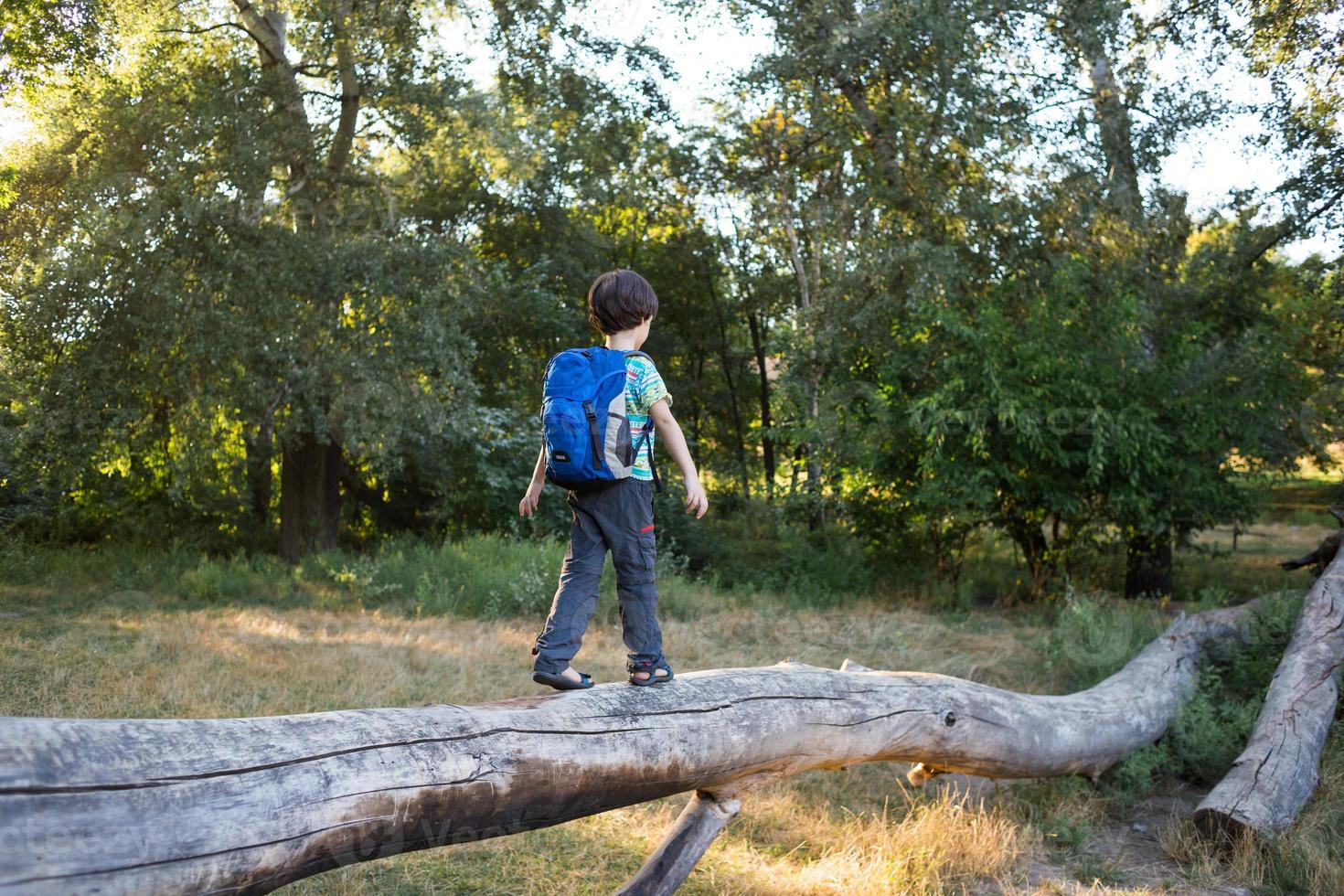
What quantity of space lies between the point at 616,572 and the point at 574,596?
0.19 metres

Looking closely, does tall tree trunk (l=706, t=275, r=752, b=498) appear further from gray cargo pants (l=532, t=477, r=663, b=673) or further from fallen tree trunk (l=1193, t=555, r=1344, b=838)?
gray cargo pants (l=532, t=477, r=663, b=673)

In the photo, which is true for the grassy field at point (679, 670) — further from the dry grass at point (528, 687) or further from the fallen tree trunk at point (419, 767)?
the fallen tree trunk at point (419, 767)

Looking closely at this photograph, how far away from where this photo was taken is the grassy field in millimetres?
5102

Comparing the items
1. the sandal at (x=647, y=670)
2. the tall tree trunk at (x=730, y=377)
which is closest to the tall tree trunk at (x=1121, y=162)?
the sandal at (x=647, y=670)

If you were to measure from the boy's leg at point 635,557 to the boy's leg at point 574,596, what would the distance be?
0.27 ft

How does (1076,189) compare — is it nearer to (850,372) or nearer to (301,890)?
(850,372)

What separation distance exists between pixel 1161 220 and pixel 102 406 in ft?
44.0

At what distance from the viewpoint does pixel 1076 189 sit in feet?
42.9

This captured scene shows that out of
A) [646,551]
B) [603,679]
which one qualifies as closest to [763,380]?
[603,679]

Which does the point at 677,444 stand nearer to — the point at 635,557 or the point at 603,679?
the point at 635,557

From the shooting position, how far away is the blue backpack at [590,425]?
3928mm

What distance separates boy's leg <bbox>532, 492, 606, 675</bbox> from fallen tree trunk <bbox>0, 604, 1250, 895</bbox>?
8.6 inches

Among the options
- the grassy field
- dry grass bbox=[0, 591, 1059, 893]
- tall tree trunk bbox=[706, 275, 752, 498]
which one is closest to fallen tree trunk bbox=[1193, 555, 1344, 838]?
the grassy field

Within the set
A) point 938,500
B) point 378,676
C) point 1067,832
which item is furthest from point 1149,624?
point 378,676
